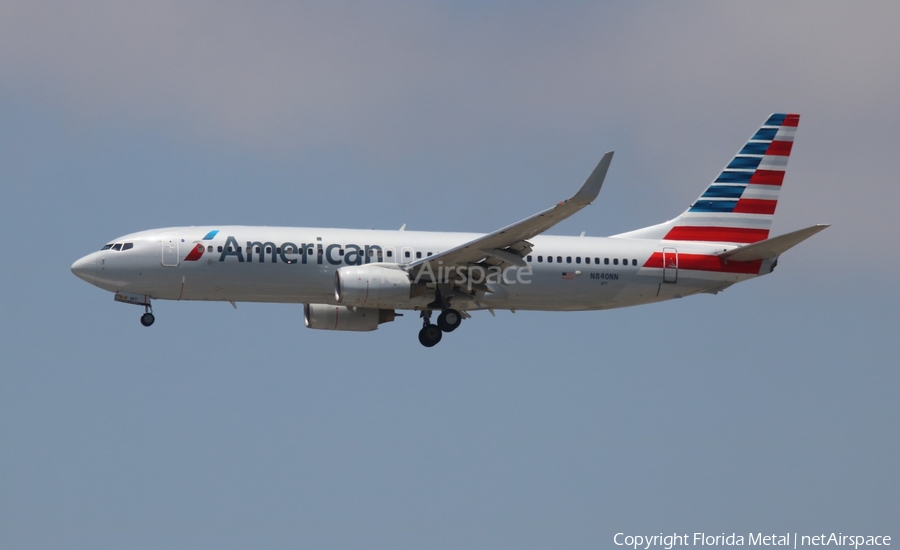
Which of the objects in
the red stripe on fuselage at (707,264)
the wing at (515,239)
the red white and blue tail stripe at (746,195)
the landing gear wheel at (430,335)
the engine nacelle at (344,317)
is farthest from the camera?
the red white and blue tail stripe at (746,195)

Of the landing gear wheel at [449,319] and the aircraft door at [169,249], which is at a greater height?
the aircraft door at [169,249]

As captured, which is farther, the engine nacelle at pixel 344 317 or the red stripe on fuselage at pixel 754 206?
the red stripe on fuselage at pixel 754 206

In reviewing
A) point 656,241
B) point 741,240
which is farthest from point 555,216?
point 741,240

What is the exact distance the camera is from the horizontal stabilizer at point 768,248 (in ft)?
144

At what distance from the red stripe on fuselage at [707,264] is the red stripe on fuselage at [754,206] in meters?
3.71

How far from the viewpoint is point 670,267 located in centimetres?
4731

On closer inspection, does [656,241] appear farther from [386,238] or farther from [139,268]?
[139,268]

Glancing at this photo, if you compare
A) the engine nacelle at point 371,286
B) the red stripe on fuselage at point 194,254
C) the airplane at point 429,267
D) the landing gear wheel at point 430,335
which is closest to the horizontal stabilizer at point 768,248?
the airplane at point 429,267

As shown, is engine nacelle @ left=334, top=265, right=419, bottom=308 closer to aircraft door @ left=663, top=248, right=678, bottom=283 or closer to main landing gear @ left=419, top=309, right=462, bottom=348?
main landing gear @ left=419, top=309, right=462, bottom=348

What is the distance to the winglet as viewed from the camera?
38375 millimetres

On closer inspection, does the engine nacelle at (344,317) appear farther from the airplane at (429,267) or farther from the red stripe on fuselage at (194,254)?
the red stripe on fuselage at (194,254)

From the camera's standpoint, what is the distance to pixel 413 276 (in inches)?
1753

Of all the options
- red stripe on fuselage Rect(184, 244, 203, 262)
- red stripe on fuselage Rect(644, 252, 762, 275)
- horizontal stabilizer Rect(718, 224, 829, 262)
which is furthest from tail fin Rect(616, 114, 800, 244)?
red stripe on fuselage Rect(184, 244, 203, 262)

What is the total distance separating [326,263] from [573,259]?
30.1 ft
